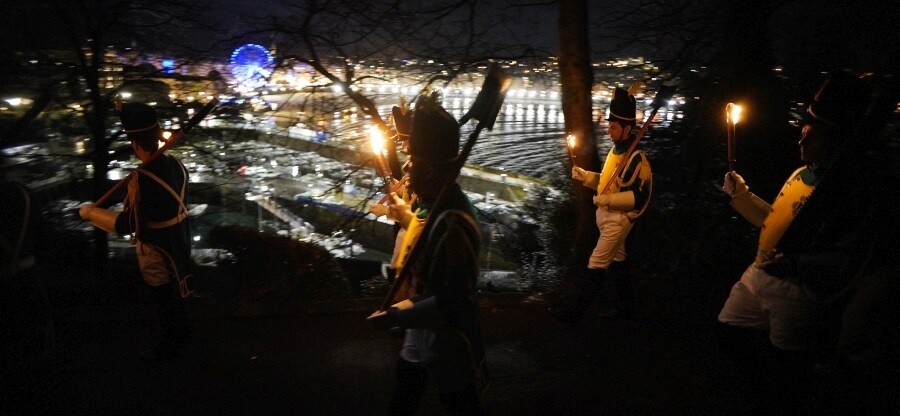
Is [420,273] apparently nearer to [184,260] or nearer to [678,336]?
[184,260]

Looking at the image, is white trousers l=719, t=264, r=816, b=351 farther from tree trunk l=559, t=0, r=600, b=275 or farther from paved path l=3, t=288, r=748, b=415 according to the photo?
tree trunk l=559, t=0, r=600, b=275

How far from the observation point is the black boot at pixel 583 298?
468 cm

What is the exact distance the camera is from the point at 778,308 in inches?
119

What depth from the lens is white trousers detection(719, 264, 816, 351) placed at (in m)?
2.95

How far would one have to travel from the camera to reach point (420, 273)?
2.48 meters

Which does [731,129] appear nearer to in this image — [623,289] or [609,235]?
[609,235]

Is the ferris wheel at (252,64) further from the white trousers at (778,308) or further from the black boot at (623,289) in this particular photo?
the white trousers at (778,308)

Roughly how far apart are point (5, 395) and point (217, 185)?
528cm

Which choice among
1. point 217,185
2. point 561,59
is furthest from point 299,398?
point 217,185

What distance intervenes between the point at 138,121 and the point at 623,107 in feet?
11.5

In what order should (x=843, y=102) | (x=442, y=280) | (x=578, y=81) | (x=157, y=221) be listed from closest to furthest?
1. (x=442, y=280)
2. (x=843, y=102)
3. (x=157, y=221)
4. (x=578, y=81)

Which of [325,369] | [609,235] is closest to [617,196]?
[609,235]

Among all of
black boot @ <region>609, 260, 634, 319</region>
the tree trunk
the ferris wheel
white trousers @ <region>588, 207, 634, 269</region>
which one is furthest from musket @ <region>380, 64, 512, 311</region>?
the ferris wheel

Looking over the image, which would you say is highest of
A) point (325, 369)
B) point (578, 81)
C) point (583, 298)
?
point (578, 81)
